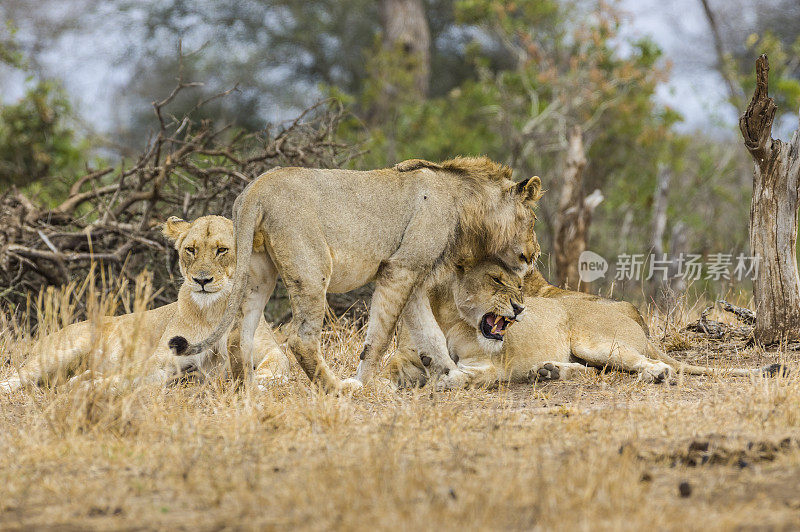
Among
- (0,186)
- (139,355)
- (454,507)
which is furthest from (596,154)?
(454,507)

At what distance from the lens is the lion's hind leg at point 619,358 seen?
5227 millimetres

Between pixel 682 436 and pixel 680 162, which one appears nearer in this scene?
pixel 682 436

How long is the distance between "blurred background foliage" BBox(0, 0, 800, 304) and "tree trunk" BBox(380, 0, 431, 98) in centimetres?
4

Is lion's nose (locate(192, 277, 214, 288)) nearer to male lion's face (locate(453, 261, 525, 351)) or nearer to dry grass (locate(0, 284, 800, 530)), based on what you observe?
dry grass (locate(0, 284, 800, 530))

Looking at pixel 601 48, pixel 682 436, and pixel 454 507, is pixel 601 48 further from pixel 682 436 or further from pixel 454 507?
pixel 454 507

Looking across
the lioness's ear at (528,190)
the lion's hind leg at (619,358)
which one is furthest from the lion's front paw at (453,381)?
the lioness's ear at (528,190)

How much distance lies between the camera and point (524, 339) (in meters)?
5.57

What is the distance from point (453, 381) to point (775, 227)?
2.60 metres

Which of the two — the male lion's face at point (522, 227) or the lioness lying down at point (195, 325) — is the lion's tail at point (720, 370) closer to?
the male lion's face at point (522, 227)

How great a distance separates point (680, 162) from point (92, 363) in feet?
43.6

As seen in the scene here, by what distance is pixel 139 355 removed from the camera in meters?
5.62

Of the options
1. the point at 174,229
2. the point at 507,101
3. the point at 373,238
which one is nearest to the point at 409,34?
the point at 507,101

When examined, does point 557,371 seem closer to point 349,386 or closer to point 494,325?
point 494,325

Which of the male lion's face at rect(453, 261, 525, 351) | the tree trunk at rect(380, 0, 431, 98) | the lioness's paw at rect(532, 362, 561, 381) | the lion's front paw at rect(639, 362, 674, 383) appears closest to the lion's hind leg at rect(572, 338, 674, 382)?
the lion's front paw at rect(639, 362, 674, 383)
